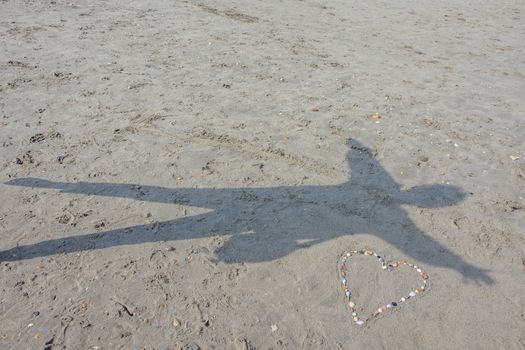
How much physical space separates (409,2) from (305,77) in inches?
318

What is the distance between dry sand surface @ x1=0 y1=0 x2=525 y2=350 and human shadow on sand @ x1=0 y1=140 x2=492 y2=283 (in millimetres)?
20

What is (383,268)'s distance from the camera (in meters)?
4.00

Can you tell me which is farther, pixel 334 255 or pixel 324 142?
pixel 324 142

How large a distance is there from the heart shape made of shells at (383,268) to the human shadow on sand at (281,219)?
0.65 feet

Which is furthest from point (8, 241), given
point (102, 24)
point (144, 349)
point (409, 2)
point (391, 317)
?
point (409, 2)

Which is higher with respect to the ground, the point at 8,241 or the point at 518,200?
the point at 518,200

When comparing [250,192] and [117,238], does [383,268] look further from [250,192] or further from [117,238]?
[117,238]

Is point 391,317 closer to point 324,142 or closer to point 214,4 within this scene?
point 324,142

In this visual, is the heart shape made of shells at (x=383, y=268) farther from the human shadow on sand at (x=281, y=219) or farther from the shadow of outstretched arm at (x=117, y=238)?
the shadow of outstretched arm at (x=117, y=238)

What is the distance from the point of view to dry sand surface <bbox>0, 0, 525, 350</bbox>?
11.4ft

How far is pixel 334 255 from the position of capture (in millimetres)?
4098

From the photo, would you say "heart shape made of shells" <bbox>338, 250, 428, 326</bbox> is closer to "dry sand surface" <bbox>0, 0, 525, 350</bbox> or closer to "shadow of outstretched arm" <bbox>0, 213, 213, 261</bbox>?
"dry sand surface" <bbox>0, 0, 525, 350</bbox>

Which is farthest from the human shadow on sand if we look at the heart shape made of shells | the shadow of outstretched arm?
the heart shape made of shells

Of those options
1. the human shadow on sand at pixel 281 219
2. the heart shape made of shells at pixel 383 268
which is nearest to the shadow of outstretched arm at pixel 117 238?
the human shadow on sand at pixel 281 219
